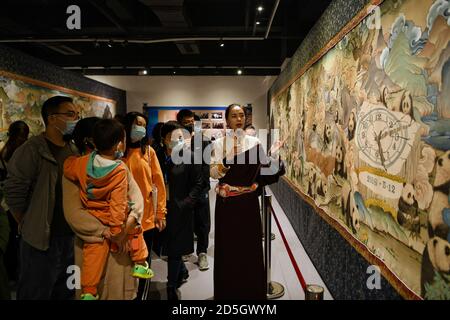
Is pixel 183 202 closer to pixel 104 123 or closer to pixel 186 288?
pixel 186 288

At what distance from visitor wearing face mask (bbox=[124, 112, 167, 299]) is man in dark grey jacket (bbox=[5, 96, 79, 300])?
0.64m

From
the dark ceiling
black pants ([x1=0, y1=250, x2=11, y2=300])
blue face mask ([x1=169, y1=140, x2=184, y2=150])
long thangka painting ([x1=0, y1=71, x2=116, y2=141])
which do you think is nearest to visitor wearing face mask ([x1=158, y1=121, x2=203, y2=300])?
blue face mask ([x1=169, y1=140, x2=184, y2=150])

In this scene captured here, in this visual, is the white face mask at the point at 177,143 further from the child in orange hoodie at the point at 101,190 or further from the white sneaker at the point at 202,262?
the white sneaker at the point at 202,262

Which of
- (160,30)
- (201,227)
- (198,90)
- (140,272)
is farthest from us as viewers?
(198,90)

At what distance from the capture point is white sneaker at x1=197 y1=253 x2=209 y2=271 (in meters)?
3.81

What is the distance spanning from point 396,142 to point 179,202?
6.21 feet

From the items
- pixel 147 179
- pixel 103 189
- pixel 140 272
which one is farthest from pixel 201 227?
pixel 103 189

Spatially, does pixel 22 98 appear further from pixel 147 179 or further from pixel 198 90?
pixel 198 90

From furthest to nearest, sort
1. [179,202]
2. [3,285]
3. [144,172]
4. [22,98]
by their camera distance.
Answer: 1. [22,98]
2. [179,202]
3. [144,172]
4. [3,285]

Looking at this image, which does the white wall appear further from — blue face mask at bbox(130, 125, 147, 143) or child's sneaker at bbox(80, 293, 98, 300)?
child's sneaker at bbox(80, 293, 98, 300)

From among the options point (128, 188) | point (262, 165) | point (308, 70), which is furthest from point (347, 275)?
point (308, 70)

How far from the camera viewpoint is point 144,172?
2922 mm

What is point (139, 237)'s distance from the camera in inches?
84.7

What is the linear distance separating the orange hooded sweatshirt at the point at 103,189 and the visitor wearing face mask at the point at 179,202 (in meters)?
1.07
